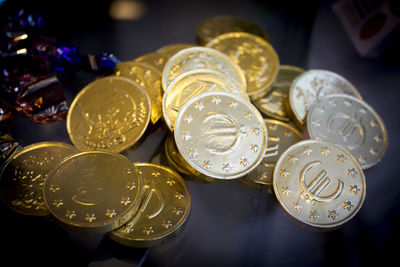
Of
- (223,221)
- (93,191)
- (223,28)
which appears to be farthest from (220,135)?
(223,28)

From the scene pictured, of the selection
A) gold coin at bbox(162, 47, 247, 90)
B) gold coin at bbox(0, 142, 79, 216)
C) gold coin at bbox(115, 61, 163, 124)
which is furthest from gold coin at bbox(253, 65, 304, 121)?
gold coin at bbox(0, 142, 79, 216)

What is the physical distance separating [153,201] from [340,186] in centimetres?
63

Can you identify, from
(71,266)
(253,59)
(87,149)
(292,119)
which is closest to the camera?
(71,266)

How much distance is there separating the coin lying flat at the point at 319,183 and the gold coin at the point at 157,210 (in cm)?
32

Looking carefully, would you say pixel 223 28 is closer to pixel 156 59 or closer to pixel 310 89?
pixel 156 59

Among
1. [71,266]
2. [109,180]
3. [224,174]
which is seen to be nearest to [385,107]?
[224,174]

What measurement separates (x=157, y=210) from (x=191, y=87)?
17.7 inches

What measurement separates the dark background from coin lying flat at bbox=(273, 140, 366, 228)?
0.20ft

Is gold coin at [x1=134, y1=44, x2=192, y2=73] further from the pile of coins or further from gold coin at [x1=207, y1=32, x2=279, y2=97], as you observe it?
gold coin at [x1=207, y1=32, x2=279, y2=97]

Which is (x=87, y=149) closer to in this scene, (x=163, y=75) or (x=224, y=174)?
(x=163, y=75)

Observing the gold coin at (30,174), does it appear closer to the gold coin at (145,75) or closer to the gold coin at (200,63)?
the gold coin at (145,75)

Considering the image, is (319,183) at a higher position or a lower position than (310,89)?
lower

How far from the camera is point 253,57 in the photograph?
4.81 feet

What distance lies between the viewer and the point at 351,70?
175cm
